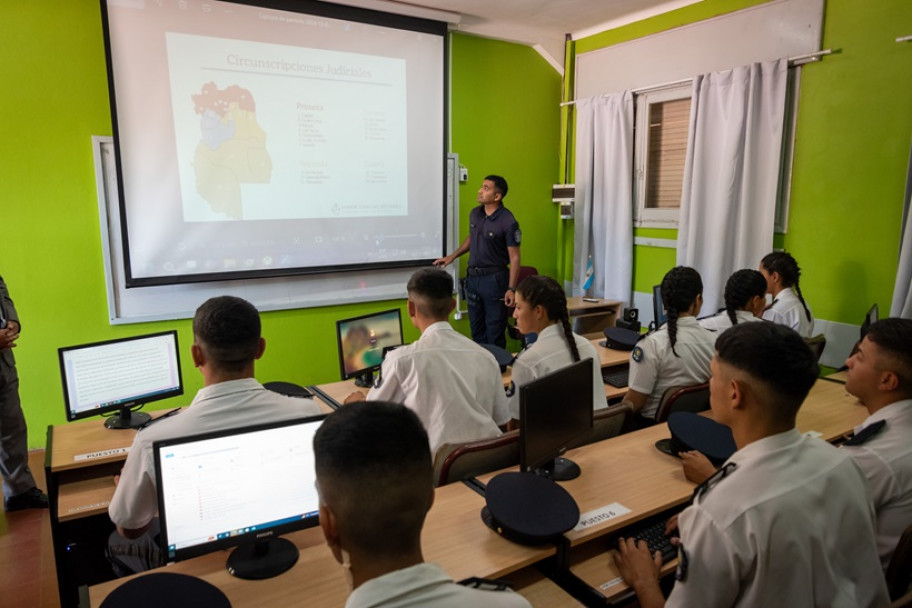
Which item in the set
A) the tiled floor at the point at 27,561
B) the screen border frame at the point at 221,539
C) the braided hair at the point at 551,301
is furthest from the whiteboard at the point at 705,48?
the tiled floor at the point at 27,561

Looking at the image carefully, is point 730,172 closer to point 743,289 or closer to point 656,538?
point 743,289

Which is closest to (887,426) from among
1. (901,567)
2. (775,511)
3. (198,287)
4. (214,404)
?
(901,567)

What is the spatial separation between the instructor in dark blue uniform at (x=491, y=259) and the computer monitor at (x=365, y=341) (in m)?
1.81

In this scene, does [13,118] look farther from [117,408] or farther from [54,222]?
[117,408]

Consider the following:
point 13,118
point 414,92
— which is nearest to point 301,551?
point 13,118

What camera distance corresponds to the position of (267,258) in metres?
4.38

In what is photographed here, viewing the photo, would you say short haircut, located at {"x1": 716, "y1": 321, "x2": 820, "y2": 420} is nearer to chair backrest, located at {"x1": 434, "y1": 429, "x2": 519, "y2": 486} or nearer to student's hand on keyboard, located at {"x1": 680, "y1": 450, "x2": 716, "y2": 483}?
student's hand on keyboard, located at {"x1": 680, "y1": 450, "x2": 716, "y2": 483}

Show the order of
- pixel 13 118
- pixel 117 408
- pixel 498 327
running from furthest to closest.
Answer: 1. pixel 498 327
2. pixel 13 118
3. pixel 117 408

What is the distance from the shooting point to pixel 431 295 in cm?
248

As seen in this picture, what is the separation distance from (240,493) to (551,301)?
145cm

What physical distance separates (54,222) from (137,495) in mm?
2987

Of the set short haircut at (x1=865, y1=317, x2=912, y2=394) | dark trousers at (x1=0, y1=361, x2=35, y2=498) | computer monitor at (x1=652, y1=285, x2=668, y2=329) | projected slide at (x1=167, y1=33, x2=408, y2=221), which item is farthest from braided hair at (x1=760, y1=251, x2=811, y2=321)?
dark trousers at (x1=0, y1=361, x2=35, y2=498)

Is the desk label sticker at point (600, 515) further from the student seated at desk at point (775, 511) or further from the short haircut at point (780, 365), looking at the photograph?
the short haircut at point (780, 365)

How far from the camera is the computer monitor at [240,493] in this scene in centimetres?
142
